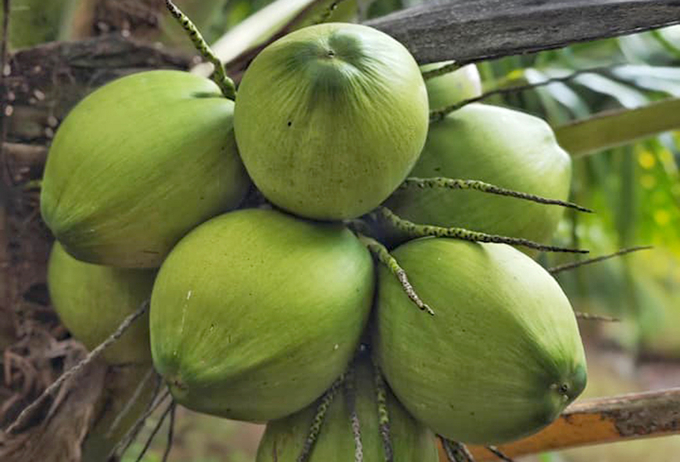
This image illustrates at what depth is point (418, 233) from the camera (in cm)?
98

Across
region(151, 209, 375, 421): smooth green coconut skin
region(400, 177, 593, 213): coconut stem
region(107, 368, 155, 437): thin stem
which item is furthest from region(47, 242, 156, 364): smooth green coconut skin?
region(400, 177, 593, 213): coconut stem

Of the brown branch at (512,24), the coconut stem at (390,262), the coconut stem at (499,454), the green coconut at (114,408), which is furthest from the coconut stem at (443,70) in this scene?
the green coconut at (114,408)

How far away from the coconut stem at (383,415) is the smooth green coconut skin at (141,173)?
0.29 m

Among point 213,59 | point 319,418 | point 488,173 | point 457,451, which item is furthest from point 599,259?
point 213,59

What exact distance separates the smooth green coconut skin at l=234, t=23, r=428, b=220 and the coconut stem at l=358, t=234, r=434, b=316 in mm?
73

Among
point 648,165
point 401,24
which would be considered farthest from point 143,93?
point 648,165

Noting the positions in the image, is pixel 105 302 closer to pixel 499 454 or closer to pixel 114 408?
pixel 114 408

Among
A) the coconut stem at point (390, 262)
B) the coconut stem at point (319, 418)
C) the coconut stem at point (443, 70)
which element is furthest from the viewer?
the coconut stem at point (443, 70)

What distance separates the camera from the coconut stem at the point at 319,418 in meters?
0.94

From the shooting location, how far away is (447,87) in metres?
1.15

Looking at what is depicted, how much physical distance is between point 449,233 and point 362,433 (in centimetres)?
26

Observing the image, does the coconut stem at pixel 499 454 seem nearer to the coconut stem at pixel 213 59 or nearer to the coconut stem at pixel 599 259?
the coconut stem at pixel 599 259

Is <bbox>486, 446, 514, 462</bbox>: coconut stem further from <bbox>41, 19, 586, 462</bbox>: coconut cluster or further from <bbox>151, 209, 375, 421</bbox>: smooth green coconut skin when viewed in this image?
<bbox>151, 209, 375, 421</bbox>: smooth green coconut skin

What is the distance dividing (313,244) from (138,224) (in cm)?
22
